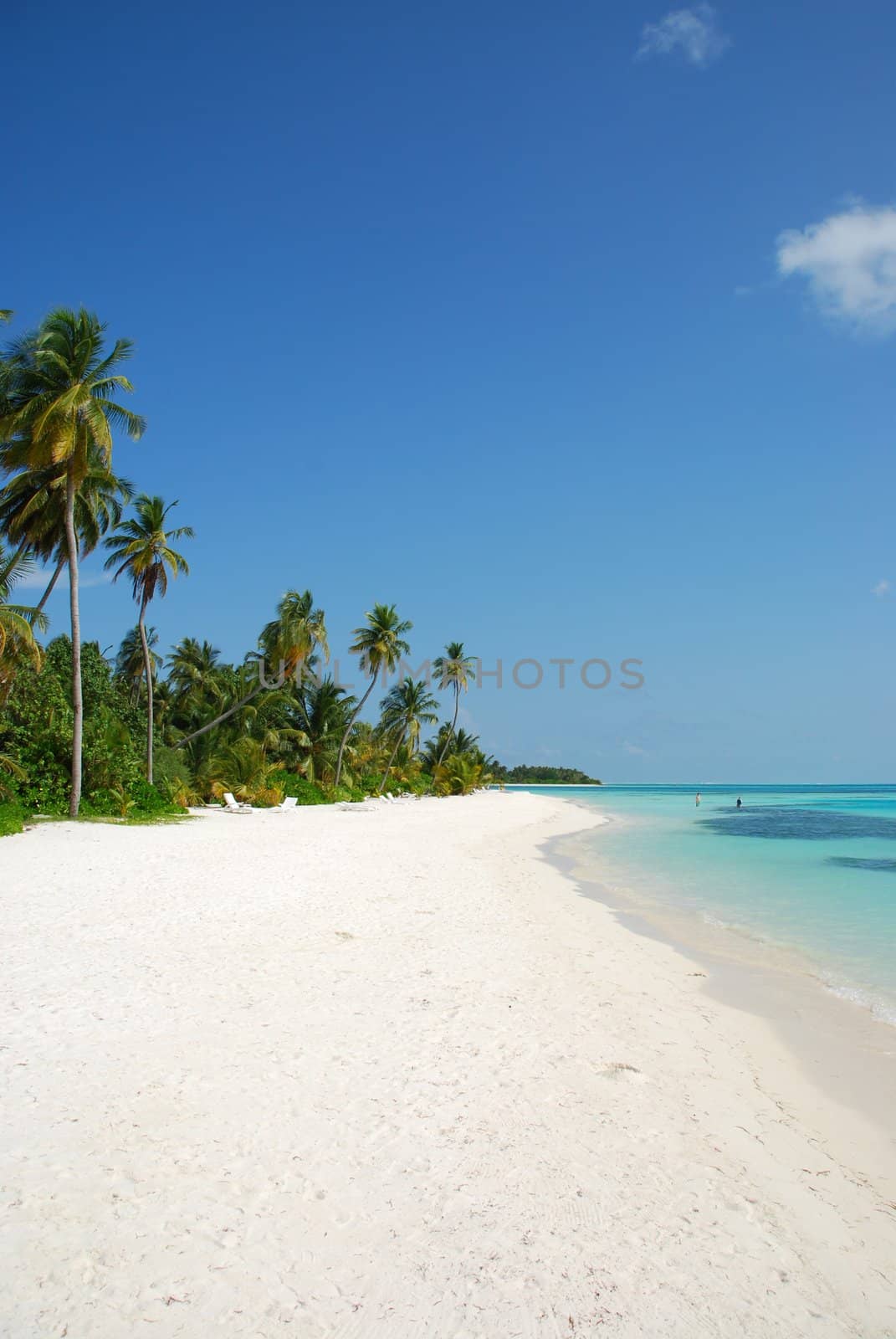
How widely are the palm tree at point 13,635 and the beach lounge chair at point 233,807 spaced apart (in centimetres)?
763

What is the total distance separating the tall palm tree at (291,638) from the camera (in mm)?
32719

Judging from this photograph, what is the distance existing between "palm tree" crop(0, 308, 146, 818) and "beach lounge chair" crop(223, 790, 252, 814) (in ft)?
19.7

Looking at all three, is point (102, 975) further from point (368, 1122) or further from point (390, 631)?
point (390, 631)

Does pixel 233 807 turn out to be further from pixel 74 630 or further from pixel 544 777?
pixel 544 777

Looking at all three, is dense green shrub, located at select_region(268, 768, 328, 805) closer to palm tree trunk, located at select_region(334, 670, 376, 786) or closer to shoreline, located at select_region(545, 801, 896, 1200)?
palm tree trunk, located at select_region(334, 670, 376, 786)

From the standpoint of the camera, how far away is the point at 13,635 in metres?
16.3

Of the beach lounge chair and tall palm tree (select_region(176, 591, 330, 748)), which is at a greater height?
tall palm tree (select_region(176, 591, 330, 748))

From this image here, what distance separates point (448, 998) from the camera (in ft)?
19.2

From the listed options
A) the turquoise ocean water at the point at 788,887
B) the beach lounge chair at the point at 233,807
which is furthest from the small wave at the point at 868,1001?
the beach lounge chair at the point at 233,807

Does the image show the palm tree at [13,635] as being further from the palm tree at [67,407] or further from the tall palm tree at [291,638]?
the tall palm tree at [291,638]

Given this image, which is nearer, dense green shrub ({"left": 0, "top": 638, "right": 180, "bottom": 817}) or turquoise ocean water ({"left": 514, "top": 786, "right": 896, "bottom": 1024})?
turquoise ocean water ({"left": 514, "top": 786, "right": 896, "bottom": 1024})

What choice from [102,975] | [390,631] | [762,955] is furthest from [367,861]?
[390,631]

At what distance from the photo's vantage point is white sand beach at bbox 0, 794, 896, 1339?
2.64m

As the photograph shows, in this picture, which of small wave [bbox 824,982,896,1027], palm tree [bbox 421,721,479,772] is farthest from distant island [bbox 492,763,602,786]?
small wave [bbox 824,982,896,1027]
